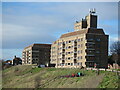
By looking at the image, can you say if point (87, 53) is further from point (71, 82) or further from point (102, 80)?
point (102, 80)

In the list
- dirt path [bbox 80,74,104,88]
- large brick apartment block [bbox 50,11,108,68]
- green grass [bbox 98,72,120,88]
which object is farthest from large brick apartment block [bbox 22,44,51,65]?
green grass [bbox 98,72,120,88]

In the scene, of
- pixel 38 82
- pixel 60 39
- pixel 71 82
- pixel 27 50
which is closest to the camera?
pixel 71 82

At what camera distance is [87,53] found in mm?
92438

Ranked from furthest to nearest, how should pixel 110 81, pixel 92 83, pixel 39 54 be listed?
pixel 39 54 → pixel 92 83 → pixel 110 81

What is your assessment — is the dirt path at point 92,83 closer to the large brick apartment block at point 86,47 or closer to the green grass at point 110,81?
the green grass at point 110,81

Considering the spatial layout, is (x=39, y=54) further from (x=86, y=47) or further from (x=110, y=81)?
(x=110, y=81)

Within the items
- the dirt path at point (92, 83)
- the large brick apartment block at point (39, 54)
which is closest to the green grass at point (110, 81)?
the dirt path at point (92, 83)

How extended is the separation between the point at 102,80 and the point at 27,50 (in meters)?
99.0

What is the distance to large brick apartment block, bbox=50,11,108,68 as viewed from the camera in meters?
92.8

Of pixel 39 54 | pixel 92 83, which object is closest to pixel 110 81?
pixel 92 83

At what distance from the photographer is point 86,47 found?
92.7m

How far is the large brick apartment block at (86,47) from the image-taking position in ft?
304

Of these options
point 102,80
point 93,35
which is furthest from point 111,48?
point 102,80

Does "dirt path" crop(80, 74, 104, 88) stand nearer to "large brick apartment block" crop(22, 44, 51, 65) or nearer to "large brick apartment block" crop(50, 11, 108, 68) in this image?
"large brick apartment block" crop(50, 11, 108, 68)
